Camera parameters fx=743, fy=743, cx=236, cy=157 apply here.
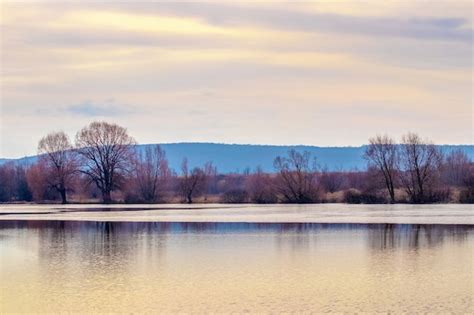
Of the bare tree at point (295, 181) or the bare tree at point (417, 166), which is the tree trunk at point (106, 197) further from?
the bare tree at point (417, 166)

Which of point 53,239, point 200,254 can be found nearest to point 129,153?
point 53,239

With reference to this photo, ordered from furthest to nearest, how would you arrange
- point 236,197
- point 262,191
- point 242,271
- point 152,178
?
point 152,178 → point 236,197 → point 262,191 → point 242,271

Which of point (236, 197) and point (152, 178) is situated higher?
point (152, 178)

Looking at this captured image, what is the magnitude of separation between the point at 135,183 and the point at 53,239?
4788 cm

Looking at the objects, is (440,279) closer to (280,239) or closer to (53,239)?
(280,239)

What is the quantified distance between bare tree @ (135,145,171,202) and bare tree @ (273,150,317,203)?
555 inches

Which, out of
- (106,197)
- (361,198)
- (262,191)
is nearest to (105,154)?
(106,197)

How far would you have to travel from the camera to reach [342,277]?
59.0ft

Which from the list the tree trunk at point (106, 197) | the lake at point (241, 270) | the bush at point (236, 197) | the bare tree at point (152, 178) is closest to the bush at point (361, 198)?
the bush at point (236, 197)

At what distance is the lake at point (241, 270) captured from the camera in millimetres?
A: 14953

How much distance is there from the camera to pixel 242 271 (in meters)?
19.1

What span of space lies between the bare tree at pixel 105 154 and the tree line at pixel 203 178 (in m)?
0.10

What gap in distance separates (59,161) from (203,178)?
16.4 m

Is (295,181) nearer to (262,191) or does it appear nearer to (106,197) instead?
(262,191)
